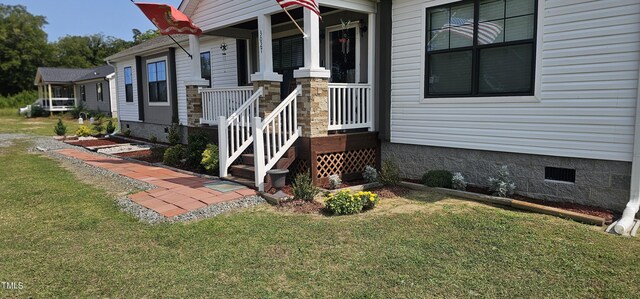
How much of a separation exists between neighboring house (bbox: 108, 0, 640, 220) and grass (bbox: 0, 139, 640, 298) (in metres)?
1.12

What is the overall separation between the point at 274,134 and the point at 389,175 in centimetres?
211

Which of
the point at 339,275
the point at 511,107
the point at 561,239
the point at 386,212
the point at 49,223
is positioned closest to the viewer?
the point at 339,275

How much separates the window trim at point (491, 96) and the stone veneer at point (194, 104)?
542cm

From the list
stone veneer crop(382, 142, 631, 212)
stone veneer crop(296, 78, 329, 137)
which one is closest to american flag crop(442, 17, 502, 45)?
stone veneer crop(382, 142, 631, 212)

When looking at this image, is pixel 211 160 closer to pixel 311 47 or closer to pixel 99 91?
pixel 311 47

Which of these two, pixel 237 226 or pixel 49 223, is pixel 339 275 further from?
pixel 49 223

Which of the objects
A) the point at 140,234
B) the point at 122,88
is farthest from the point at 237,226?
the point at 122,88

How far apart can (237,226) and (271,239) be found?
2.16 feet

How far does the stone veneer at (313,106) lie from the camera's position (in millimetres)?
6898

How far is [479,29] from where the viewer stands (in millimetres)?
6340

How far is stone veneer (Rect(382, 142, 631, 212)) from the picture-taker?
5.30 m

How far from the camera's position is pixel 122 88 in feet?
59.3

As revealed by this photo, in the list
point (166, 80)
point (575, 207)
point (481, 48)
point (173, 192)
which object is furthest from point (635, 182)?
point (166, 80)

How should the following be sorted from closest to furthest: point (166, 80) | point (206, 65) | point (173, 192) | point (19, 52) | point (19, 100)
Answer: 1. point (173, 192)
2. point (206, 65)
3. point (166, 80)
4. point (19, 100)
5. point (19, 52)
